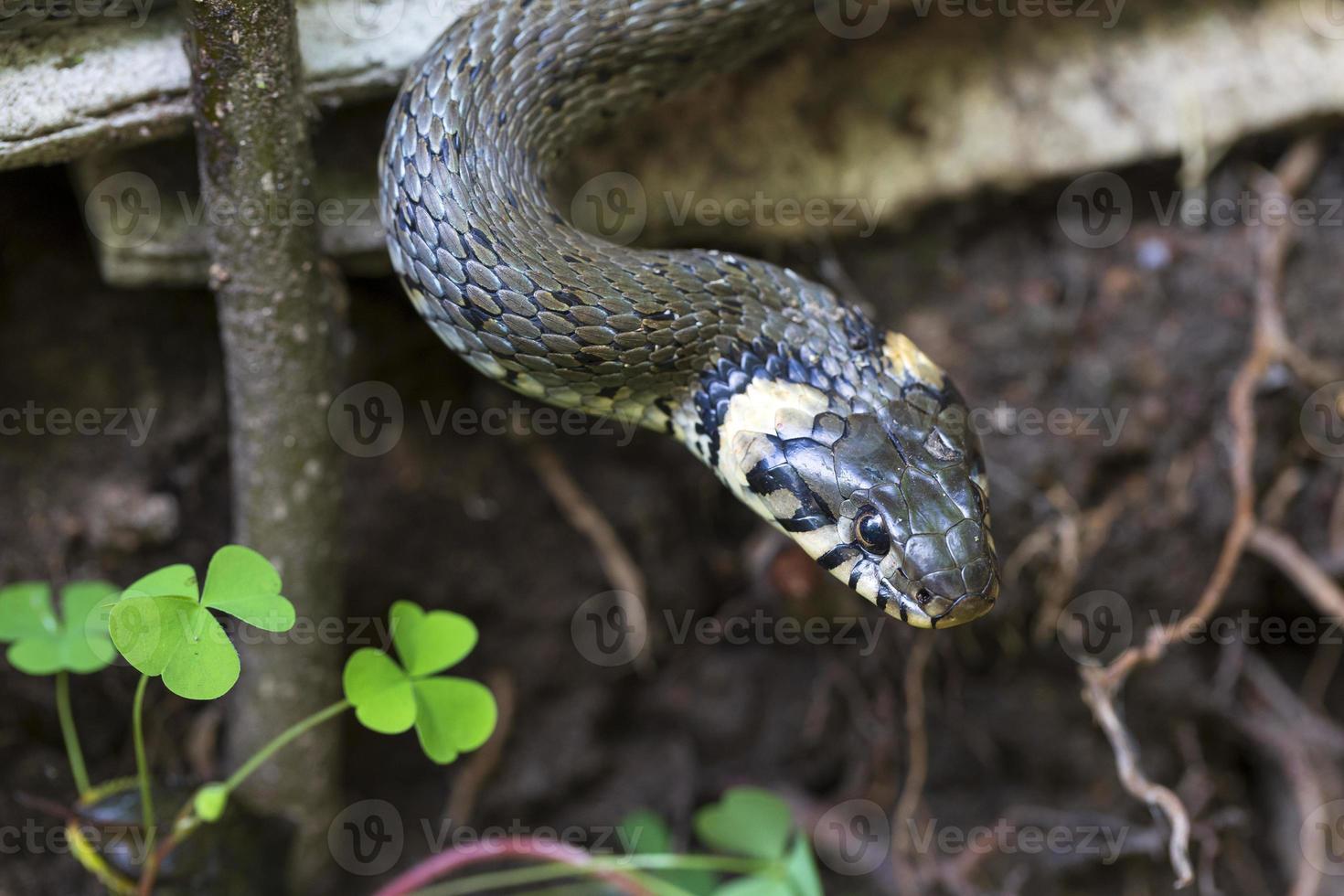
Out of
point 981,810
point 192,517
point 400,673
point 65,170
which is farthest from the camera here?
point 981,810

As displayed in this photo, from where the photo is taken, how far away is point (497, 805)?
323 cm

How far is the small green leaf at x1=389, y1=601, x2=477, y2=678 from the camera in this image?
2.11 m

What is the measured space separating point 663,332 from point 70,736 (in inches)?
64.2

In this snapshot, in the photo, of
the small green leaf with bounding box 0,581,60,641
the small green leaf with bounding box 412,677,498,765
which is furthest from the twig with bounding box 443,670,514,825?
the small green leaf with bounding box 0,581,60,641

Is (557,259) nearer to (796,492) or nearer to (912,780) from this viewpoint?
(796,492)

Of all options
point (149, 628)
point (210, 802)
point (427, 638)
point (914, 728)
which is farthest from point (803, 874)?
point (149, 628)

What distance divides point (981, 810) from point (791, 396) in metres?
1.93

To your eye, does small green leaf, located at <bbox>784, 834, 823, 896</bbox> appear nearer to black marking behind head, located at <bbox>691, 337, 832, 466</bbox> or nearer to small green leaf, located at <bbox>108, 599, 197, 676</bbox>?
black marking behind head, located at <bbox>691, 337, 832, 466</bbox>

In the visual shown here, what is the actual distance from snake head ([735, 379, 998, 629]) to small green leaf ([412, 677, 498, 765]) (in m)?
0.73

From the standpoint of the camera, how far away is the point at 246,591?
187 centimetres

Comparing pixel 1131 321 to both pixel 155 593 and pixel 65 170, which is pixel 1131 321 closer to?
pixel 155 593

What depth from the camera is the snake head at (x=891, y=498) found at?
205 centimetres

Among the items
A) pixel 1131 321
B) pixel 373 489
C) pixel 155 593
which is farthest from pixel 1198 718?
pixel 155 593

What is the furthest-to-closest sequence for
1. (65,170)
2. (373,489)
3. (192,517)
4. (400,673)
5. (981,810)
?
(981,810) → (373,489) → (192,517) → (65,170) → (400,673)
